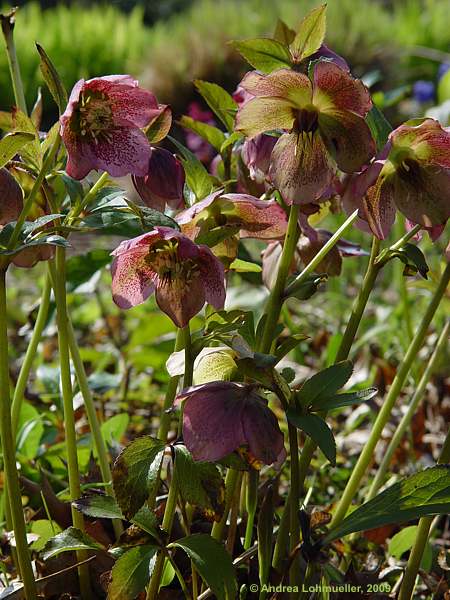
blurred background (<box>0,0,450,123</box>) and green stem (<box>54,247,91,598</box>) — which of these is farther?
blurred background (<box>0,0,450,123</box>)

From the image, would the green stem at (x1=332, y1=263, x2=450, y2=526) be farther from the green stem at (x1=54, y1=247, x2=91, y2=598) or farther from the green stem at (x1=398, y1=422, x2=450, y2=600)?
the green stem at (x1=54, y1=247, x2=91, y2=598)

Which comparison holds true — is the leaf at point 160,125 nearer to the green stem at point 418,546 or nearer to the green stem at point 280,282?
the green stem at point 280,282

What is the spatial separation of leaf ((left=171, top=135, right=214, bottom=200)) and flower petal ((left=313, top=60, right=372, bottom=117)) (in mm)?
111

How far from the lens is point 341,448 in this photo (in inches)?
52.8

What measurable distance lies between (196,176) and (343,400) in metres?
0.21

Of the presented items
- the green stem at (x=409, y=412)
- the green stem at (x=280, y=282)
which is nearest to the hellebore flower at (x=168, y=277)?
the green stem at (x=280, y=282)

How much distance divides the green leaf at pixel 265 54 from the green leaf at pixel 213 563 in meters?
0.34

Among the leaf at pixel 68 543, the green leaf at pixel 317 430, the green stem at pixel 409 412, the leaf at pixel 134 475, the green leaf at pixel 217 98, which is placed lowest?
the green stem at pixel 409 412

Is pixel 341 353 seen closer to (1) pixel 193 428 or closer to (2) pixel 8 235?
(1) pixel 193 428

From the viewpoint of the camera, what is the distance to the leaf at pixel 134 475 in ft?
1.79

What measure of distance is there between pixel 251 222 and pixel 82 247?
2.28 meters

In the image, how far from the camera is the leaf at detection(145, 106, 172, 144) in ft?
2.03

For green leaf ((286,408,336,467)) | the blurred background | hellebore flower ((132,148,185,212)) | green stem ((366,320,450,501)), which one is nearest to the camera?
green leaf ((286,408,336,467))

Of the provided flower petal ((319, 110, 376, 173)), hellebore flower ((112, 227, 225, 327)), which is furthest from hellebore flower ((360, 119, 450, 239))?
hellebore flower ((112, 227, 225, 327))
